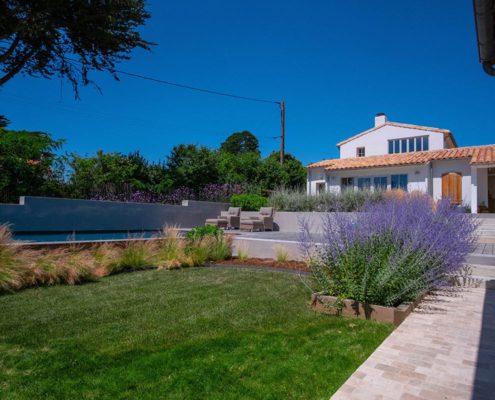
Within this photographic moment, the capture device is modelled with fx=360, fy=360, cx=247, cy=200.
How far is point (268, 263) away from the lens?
7434 millimetres

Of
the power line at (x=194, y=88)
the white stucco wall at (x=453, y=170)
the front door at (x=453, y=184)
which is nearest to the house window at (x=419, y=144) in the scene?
the white stucco wall at (x=453, y=170)

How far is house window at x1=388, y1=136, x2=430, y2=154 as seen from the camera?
987 inches

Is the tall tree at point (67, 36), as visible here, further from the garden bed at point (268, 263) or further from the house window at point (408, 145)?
the house window at point (408, 145)

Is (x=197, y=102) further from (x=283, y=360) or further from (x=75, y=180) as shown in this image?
(x=283, y=360)

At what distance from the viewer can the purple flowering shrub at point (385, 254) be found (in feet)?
13.2

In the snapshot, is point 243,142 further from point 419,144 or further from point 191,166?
point 191,166

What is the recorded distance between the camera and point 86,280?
5961 mm

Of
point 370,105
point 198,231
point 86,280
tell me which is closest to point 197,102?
point 370,105

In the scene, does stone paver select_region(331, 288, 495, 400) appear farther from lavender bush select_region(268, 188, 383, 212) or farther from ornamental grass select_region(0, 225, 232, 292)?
lavender bush select_region(268, 188, 383, 212)

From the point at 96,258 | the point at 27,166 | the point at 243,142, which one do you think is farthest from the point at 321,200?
the point at 243,142

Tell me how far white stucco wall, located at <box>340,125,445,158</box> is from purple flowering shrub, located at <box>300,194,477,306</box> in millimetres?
22257

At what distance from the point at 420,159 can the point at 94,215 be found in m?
16.9

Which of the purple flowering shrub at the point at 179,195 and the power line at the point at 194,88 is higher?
the power line at the point at 194,88

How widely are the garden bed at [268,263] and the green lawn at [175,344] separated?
68.8 inches
